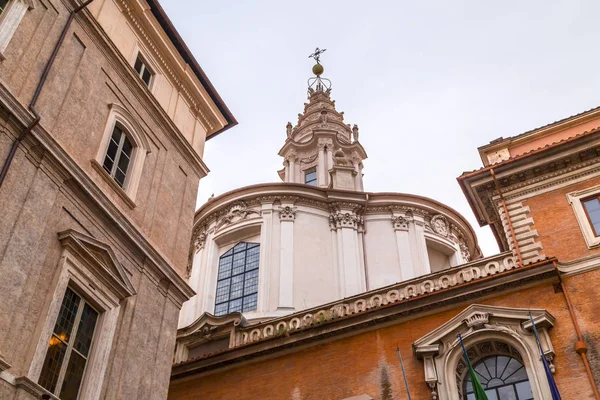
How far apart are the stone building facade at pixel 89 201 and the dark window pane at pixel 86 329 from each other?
0.03 m

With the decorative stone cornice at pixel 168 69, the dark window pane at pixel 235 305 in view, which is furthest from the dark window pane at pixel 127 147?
the dark window pane at pixel 235 305

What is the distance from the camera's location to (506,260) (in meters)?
16.5

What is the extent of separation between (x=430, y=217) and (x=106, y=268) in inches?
755

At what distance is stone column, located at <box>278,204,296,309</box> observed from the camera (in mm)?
24672

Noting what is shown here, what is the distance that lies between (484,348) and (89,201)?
30.5 feet

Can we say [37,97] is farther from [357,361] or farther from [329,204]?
[329,204]

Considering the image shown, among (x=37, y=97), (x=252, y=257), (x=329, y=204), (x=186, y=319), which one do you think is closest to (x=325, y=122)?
(x=329, y=204)

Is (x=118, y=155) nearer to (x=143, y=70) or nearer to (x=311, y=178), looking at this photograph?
(x=143, y=70)

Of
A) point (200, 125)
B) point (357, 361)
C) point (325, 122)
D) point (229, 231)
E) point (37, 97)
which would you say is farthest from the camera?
point (325, 122)

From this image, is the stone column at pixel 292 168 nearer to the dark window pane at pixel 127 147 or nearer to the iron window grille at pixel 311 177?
the iron window grille at pixel 311 177

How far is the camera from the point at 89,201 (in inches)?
508

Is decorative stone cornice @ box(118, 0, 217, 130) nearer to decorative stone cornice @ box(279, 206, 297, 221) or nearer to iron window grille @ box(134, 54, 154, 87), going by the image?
iron window grille @ box(134, 54, 154, 87)

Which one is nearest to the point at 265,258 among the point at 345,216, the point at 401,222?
the point at 345,216

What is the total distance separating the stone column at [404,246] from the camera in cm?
2638
